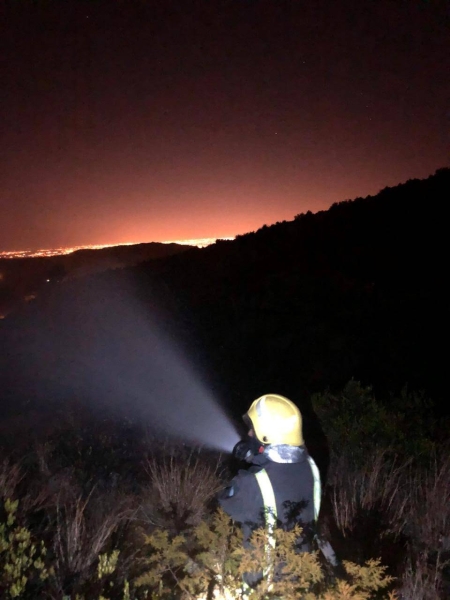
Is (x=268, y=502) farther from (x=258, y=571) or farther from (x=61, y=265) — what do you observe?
(x=61, y=265)

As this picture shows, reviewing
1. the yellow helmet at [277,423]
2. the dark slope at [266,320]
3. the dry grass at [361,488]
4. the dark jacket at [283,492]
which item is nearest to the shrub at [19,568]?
the dark jacket at [283,492]

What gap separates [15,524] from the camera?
3.45 meters

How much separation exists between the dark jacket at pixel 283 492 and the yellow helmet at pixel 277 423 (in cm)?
8

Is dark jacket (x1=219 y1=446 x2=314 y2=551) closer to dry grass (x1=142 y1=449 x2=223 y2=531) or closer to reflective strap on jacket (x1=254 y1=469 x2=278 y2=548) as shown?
reflective strap on jacket (x1=254 y1=469 x2=278 y2=548)

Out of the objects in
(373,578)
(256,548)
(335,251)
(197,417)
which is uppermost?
(335,251)

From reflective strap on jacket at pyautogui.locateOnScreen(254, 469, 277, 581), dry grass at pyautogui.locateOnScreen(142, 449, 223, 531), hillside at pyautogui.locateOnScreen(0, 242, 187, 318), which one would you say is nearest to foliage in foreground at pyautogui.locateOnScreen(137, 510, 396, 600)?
reflective strap on jacket at pyautogui.locateOnScreen(254, 469, 277, 581)

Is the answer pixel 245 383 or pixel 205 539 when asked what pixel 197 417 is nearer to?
pixel 245 383

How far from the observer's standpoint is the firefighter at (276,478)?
2.75m

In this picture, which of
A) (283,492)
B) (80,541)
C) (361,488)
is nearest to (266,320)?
(361,488)

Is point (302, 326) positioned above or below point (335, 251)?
below

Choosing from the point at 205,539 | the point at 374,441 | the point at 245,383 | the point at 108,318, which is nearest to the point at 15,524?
the point at 205,539

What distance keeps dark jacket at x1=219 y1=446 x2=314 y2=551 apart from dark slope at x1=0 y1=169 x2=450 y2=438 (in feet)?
18.1

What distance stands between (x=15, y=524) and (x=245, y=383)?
673 centimetres

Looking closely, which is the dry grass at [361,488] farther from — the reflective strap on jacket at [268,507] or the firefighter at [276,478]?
the reflective strap on jacket at [268,507]
